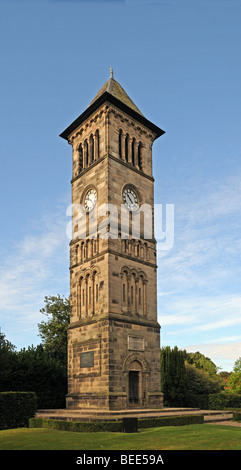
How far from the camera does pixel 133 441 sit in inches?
727

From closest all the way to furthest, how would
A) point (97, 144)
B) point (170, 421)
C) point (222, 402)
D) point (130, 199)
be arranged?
point (170, 421) → point (130, 199) → point (97, 144) → point (222, 402)

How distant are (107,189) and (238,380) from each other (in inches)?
1860

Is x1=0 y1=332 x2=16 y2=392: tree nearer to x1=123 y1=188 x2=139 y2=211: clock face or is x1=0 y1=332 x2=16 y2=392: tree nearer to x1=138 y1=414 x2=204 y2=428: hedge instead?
x1=138 y1=414 x2=204 y2=428: hedge

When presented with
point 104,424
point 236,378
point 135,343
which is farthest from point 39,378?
point 236,378

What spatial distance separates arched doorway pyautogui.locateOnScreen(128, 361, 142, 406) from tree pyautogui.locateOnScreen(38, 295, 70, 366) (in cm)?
906

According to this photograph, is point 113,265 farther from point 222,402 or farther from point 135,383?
point 222,402

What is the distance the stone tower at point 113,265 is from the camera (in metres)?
33.4

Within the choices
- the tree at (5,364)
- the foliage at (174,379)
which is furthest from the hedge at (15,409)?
the foliage at (174,379)

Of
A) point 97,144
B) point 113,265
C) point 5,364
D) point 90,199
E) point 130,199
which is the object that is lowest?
point 5,364

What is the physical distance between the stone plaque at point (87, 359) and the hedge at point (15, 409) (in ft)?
19.8

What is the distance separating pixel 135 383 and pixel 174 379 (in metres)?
8.78

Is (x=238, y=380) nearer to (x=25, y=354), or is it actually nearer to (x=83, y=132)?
(x=25, y=354)

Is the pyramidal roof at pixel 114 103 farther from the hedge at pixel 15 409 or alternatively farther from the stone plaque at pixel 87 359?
the hedge at pixel 15 409

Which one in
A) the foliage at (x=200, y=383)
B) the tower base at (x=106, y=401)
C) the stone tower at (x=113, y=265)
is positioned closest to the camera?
the tower base at (x=106, y=401)
